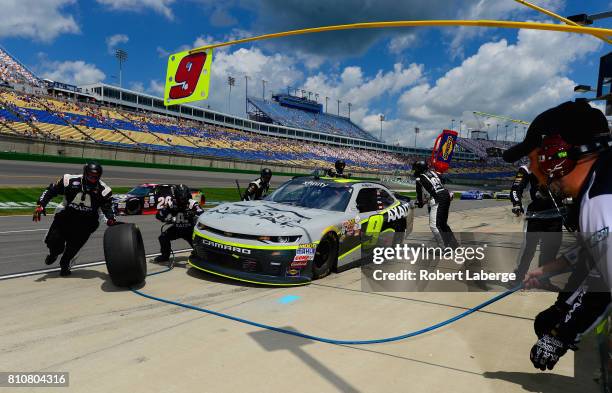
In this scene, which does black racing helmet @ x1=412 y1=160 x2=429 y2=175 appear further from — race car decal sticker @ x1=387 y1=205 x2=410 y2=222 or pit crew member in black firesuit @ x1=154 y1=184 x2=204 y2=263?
pit crew member in black firesuit @ x1=154 y1=184 x2=204 y2=263

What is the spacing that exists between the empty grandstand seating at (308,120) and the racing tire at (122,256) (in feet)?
299

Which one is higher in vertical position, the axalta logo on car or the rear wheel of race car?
the axalta logo on car

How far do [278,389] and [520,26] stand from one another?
447 centimetres

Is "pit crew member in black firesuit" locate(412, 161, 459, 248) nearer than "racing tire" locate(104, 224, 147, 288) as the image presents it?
No

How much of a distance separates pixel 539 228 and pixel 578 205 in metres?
3.78

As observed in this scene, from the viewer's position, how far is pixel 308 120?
106 metres

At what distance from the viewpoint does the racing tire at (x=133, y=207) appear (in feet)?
43.4

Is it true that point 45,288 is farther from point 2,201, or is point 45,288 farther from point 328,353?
point 2,201

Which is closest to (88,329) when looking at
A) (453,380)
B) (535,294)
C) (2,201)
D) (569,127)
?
(453,380)

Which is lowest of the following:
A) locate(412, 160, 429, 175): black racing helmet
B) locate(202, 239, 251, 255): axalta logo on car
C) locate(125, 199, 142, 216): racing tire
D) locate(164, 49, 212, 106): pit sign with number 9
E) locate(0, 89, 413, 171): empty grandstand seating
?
locate(125, 199, 142, 216): racing tire

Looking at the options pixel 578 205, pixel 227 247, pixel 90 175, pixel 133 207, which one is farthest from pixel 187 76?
pixel 578 205

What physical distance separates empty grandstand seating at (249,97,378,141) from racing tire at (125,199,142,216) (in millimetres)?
82266

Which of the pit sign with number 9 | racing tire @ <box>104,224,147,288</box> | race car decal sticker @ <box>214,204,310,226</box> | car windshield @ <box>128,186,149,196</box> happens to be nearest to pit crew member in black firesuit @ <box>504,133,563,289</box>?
race car decal sticker @ <box>214,204,310,226</box>

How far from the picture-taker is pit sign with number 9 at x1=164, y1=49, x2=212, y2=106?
33.1ft
